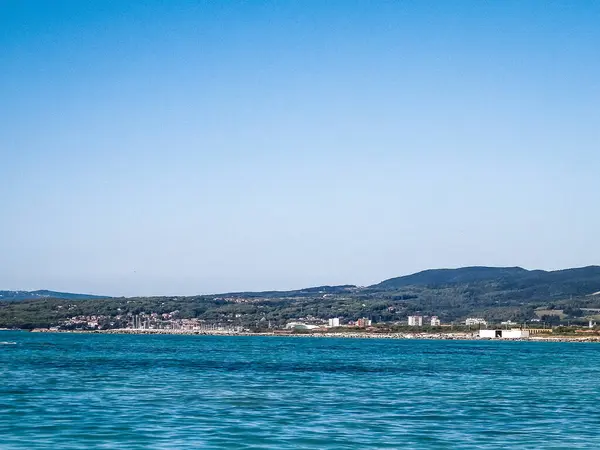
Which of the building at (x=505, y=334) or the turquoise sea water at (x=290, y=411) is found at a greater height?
the turquoise sea water at (x=290, y=411)

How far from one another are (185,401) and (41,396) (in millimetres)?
5841

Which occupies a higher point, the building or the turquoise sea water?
the turquoise sea water

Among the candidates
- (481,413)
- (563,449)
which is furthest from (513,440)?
(481,413)

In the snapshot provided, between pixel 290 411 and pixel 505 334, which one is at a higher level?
pixel 290 411

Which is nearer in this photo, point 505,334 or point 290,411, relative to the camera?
point 290,411

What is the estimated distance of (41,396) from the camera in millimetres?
35969

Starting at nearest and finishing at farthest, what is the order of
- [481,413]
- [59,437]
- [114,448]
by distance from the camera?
1. [114,448]
2. [59,437]
3. [481,413]

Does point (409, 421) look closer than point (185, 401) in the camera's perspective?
Yes

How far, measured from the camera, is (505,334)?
194 meters

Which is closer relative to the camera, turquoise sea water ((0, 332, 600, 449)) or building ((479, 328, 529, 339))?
turquoise sea water ((0, 332, 600, 449))

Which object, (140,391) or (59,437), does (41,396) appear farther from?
(59,437)

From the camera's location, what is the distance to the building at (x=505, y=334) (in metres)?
191

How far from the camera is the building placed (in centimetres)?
19088

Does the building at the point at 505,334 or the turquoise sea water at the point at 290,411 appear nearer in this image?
the turquoise sea water at the point at 290,411
